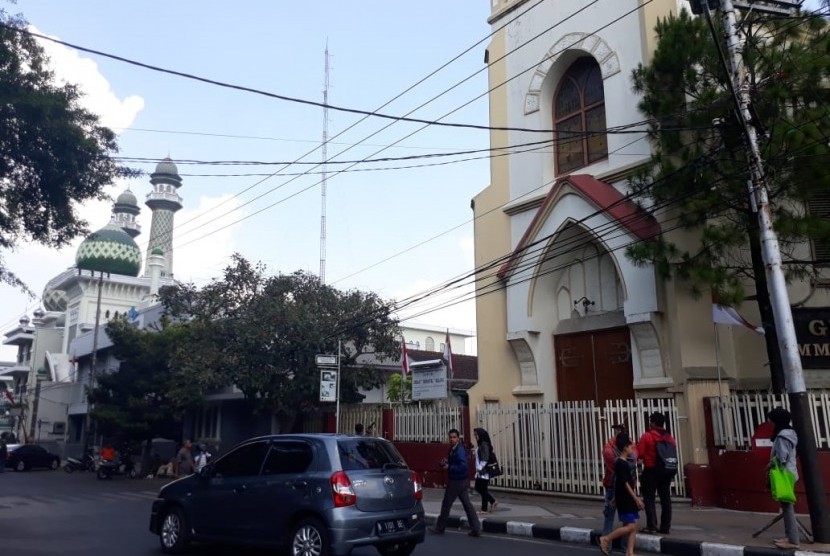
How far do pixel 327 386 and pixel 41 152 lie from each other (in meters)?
7.63

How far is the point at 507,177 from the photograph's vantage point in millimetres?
18875

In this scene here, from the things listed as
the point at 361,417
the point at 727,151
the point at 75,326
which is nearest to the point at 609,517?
the point at 727,151

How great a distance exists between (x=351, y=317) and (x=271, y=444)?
15.3 meters

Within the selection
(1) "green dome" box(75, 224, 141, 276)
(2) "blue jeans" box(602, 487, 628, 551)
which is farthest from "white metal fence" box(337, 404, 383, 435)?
(1) "green dome" box(75, 224, 141, 276)

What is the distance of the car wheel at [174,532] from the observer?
30.9 ft

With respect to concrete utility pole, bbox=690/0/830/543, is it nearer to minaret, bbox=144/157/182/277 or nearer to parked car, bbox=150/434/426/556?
parked car, bbox=150/434/426/556

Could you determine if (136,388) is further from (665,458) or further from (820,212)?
(820,212)

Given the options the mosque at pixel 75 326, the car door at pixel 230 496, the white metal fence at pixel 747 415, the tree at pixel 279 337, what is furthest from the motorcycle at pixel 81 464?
the white metal fence at pixel 747 415

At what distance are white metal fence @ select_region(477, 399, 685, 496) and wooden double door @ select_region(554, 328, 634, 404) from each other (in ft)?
2.41

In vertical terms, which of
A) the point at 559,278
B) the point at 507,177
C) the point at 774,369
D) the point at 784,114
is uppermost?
the point at 507,177

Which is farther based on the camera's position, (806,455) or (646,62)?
(646,62)

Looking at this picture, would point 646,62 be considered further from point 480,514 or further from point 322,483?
point 322,483

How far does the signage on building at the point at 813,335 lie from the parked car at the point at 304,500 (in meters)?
9.17

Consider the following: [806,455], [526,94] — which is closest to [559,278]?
[526,94]
